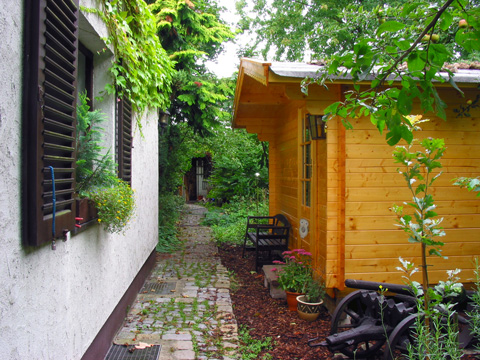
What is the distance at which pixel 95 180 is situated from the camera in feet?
9.46

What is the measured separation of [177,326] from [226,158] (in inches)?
413

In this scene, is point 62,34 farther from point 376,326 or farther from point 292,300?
point 292,300

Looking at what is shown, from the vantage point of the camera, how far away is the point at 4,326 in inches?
55.4

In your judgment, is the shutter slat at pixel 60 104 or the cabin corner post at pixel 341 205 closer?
the shutter slat at pixel 60 104

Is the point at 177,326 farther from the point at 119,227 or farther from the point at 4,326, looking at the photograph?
the point at 4,326

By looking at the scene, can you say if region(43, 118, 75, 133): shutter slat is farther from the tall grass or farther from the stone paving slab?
the tall grass

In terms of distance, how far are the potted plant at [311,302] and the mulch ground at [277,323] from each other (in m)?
0.09

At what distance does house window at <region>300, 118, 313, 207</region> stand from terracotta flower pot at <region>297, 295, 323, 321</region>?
4.74ft

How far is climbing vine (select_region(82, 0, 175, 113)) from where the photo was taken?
3234mm

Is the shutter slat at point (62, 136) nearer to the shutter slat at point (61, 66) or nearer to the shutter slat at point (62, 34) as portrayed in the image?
the shutter slat at point (61, 66)

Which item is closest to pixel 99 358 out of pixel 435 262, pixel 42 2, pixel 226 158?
pixel 42 2

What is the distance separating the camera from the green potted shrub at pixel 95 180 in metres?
2.70

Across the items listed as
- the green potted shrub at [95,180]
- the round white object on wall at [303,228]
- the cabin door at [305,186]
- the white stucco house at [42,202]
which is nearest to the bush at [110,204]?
the green potted shrub at [95,180]

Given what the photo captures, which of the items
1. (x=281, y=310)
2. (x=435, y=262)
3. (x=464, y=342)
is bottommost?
(x=281, y=310)
